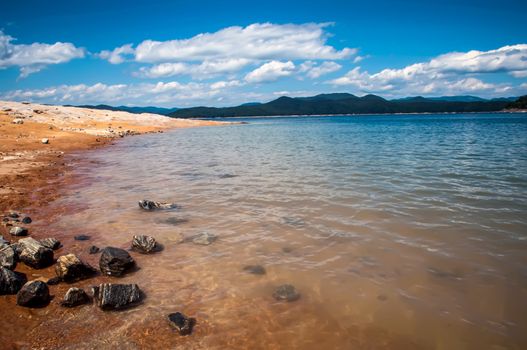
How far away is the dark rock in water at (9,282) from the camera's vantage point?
20.4 ft

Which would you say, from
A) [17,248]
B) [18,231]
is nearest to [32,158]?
[18,231]

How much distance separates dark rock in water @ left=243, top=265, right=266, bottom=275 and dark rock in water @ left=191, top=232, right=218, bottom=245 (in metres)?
1.89

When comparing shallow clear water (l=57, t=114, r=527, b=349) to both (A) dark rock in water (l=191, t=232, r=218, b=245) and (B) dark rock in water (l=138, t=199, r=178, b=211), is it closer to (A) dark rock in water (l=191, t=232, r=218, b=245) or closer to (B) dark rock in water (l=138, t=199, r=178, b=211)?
(A) dark rock in water (l=191, t=232, r=218, b=245)

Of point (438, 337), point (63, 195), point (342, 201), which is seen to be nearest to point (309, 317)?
point (438, 337)

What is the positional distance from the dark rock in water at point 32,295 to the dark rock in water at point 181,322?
2.63 meters

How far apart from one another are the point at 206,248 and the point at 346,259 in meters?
3.77

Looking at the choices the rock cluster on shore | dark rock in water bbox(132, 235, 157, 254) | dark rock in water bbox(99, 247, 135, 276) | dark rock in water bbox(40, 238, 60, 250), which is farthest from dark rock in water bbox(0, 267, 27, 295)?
dark rock in water bbox(132, 235, 157, 254)

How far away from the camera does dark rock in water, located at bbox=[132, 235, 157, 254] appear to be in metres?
8.41

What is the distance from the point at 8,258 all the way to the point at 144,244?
117 inches

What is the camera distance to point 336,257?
308 inches

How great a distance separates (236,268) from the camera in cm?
750

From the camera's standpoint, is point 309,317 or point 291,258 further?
point 291,258

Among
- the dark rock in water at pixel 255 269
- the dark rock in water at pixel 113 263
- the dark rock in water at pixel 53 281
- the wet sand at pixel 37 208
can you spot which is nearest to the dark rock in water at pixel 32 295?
the wet sand at pixel 37 208

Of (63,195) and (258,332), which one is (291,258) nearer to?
(258,332)
